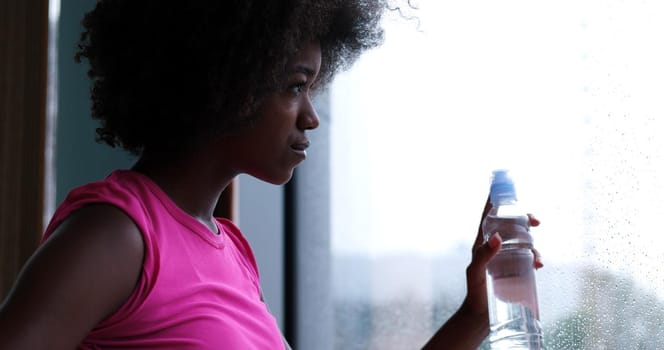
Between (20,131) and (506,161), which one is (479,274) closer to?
(506,161)

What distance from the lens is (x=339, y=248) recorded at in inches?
66.9

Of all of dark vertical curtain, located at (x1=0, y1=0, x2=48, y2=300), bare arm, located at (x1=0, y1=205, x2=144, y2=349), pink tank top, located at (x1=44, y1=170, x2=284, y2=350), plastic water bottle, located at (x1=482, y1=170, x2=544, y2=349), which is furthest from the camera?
dark vertical curtain, located at (x1=0, y1=0, x2=48, y2=300)

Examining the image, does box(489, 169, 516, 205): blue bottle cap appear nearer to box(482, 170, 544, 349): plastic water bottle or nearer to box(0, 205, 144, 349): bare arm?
box(482, 170, 544, 349): plastic water bottle

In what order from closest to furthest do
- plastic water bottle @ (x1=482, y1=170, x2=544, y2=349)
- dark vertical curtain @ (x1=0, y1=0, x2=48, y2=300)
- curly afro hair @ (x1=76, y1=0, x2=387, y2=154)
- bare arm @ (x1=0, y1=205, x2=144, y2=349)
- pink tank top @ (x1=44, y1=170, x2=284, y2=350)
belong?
bare arm @ (x1=0, y1=205, x2=144, y2=349), pink tank top @ (x1=44, y1=170, x2=284, y2=350), curly afro hair @ (x1=76, y1=0, x2=387, y2=154), plastic water bottle @ (x1=482, y1=170, x2=544, y2=349), dark vertical curtain @ (x1=0, y1=0, x2=48, y2=300)

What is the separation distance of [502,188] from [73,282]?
57 centimetres

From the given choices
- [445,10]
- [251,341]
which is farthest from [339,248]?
[251,341]

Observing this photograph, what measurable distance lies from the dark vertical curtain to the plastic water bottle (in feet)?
3.74

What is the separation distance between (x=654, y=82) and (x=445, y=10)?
1.41ft

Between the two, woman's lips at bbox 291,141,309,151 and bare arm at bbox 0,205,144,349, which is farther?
woman's lips at bbox 291,141,309,151

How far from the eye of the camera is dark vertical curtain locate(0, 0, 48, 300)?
1.87 meters

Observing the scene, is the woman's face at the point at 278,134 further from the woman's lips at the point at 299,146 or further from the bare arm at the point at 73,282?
the bare arm at the point at 73,282

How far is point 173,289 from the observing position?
36.1 inches

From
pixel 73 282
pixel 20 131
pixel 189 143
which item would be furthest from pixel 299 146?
pixel 20 131

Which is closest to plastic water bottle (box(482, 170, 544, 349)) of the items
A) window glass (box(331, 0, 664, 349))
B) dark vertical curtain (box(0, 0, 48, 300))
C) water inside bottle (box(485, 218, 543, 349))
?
water inside bottle (box(485, 218, 543, 349))
